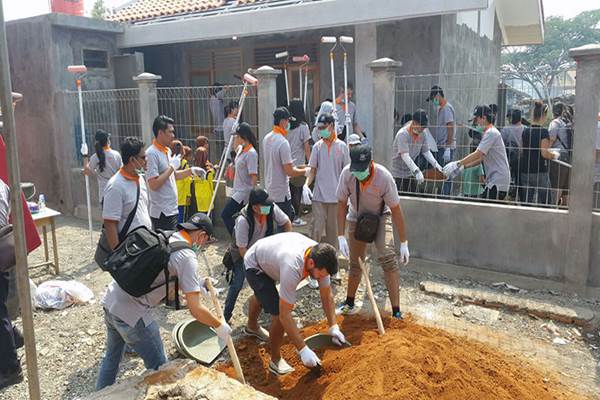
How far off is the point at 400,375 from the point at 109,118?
26.8ft

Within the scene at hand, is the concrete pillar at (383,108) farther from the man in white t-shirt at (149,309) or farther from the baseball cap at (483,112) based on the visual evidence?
the man in white t-shirt at (149,309)

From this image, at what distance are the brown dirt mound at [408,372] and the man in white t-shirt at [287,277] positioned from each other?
0.57 feet

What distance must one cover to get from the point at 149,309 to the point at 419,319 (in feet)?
9.13

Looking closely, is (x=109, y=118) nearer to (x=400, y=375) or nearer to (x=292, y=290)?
(x=292, y=290)

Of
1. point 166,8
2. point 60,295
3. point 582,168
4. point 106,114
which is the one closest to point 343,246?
point 582,168

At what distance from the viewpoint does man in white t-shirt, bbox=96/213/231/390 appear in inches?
127

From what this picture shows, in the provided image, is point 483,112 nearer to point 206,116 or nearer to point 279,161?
point 279,161

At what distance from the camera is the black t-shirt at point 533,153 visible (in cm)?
A: 629

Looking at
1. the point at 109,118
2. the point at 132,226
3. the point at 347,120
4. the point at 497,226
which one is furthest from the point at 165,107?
the point at 497,226

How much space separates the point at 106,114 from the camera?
32.4 ft

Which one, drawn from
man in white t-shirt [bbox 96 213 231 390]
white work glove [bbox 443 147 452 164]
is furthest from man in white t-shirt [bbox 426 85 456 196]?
man in white t-shirt [bbox 96 213 231 390]

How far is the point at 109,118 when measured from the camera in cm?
988

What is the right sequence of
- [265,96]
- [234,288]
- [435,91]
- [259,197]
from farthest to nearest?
[435,91] < [265,96] < [234,288] < [259,197]

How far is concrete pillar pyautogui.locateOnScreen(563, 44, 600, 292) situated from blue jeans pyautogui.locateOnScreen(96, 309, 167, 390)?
4284 millimetres
